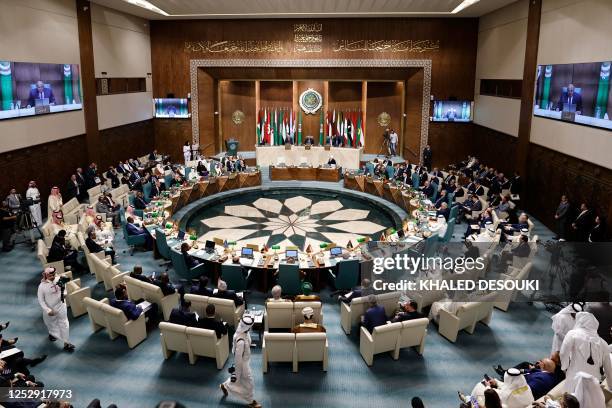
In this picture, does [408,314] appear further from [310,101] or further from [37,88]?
[310,101]

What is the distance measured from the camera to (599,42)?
11453 millimetres

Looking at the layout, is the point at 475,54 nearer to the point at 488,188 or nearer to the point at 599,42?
the point at 488,188

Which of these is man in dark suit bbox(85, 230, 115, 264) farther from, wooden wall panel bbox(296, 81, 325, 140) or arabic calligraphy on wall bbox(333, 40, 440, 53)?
wooden wall panel bbox(296, 81, 325, 140)

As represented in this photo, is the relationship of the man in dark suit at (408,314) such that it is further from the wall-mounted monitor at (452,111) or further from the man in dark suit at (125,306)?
the wall-mounted monitor at (452,111)

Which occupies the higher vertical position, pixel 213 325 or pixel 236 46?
pixel 236 46

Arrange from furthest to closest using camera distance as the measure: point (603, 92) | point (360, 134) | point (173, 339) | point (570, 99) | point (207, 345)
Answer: point (360, 134) → point (570, 99) → point (603, 92) → point (173, 339) → point (207, 345)

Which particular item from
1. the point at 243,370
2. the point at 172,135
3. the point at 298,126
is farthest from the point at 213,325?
the point at 298,126

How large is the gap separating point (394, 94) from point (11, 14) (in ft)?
52.8

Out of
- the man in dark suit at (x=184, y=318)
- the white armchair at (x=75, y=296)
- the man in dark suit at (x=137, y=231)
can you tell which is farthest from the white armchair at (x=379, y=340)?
the man in dark suit at (x=137, y=231)

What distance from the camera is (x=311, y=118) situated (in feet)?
78.3

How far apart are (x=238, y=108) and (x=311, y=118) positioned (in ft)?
12.0

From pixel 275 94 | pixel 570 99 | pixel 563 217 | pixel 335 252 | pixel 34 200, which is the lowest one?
pixel 335 252

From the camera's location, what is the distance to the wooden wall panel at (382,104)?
2339 centimetres

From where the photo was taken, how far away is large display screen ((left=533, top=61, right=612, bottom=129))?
11.2 meters
